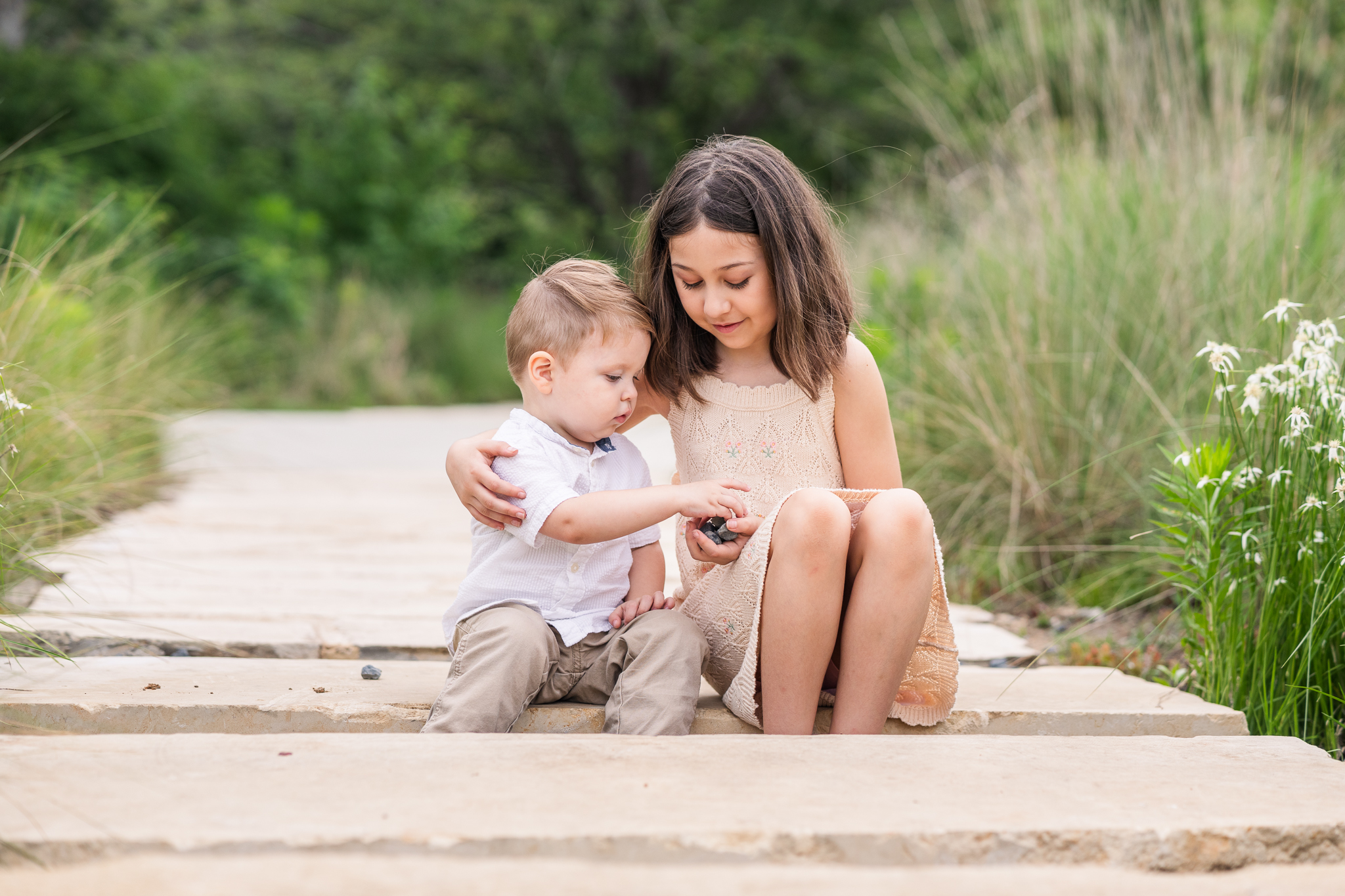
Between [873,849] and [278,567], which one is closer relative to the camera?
[873,849]

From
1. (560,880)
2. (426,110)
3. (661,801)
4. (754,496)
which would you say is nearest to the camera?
(560,880)

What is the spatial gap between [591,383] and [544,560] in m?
0.32

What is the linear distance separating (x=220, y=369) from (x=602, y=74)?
10.8 meters

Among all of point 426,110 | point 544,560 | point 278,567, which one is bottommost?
point 278,567

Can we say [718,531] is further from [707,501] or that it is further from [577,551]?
[577,551]

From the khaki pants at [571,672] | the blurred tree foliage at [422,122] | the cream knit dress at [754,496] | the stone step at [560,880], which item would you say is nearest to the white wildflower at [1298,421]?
the cream knit dress at [754,496]

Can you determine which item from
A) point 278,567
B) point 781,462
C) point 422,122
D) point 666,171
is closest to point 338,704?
point 781,462

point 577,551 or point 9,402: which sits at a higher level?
point 9,402

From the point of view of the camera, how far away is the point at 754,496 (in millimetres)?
2119

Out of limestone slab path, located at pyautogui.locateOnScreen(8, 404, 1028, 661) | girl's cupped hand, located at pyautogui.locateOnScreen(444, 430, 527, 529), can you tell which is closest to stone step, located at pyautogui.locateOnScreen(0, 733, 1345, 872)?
girl's cupped hand, located at pyautogui.locateOnScreen(444, 430, 527, 529)

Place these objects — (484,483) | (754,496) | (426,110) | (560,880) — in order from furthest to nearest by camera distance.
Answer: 1. (426,110)
2. (754,496)
3. (484,483)
4. (560,880)

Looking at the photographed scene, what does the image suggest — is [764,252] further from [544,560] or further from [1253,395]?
[1253,395]

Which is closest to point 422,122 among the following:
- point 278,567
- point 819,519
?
point 278,567

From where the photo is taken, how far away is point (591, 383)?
78.2 inches
